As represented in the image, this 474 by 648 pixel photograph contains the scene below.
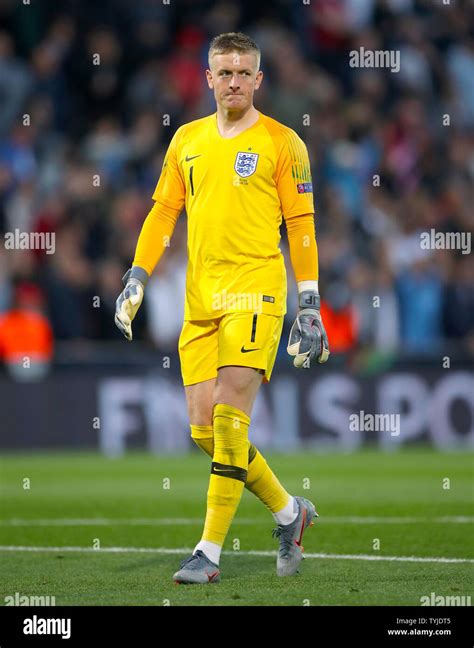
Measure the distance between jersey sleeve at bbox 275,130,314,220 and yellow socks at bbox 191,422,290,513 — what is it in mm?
1271

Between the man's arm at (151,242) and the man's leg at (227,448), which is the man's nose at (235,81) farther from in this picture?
the man's leg at (227,448)

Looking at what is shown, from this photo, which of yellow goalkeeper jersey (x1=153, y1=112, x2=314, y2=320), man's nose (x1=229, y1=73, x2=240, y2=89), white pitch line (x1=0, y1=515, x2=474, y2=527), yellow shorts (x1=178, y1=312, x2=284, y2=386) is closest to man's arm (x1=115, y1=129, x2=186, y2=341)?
yellow goalkeeper jersey (x1=153, y1=112, x2=314, y2=320)

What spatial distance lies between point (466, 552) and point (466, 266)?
1022 centimetres

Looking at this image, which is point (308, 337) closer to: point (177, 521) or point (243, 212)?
point (243, 212)

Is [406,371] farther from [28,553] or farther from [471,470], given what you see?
[28,553]

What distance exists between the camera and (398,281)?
17984 millimetres

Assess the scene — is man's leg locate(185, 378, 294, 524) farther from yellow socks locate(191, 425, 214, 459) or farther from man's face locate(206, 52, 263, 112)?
man's face locate(206, 52, 263, 112)

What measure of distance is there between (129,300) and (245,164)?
0.96 m

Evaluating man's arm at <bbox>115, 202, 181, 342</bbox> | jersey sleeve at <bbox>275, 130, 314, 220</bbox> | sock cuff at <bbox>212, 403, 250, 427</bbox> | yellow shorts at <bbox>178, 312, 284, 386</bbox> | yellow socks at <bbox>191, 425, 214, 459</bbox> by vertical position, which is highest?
jersey sleeve at <bbox>275, 130, 314, 220</bbox>

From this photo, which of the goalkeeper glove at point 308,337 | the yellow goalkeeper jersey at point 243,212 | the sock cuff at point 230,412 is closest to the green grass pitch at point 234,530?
the sock cuff at point 230,412

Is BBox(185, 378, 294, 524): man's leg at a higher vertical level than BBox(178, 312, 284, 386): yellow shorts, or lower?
lower

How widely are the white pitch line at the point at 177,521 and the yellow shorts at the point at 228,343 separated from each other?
2.69 meters

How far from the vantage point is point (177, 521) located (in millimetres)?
10180

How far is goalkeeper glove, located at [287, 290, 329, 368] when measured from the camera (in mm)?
7312
